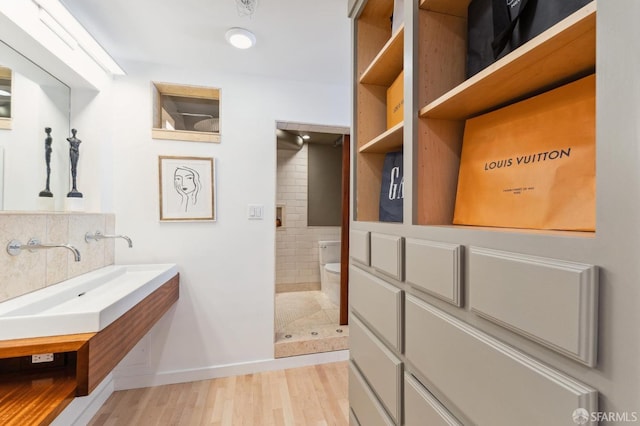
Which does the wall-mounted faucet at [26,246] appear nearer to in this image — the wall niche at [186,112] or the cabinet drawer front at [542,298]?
the wall niche at [186,112]

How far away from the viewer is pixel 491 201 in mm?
732

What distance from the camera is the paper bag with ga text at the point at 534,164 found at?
536mm

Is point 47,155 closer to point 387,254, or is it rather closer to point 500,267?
point 387,254

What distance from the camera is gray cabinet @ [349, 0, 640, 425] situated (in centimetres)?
37

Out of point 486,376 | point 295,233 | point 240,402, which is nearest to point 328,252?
point 295,233

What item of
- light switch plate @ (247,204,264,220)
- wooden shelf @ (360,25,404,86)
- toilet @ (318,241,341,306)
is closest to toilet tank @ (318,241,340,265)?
toilet @ (318,241,341,306)

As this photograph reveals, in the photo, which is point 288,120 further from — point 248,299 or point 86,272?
point 86,272

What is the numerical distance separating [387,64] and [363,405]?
1446 millimetres

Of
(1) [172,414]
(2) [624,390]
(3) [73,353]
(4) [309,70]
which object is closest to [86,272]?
(3) [73,353]

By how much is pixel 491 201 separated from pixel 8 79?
7.01 ft

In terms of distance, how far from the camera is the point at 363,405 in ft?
3.81

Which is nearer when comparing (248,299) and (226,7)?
(226,7)

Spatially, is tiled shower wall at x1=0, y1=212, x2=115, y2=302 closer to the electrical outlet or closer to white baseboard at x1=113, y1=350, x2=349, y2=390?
the electrical outlet

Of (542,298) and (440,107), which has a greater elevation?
(440,107)
